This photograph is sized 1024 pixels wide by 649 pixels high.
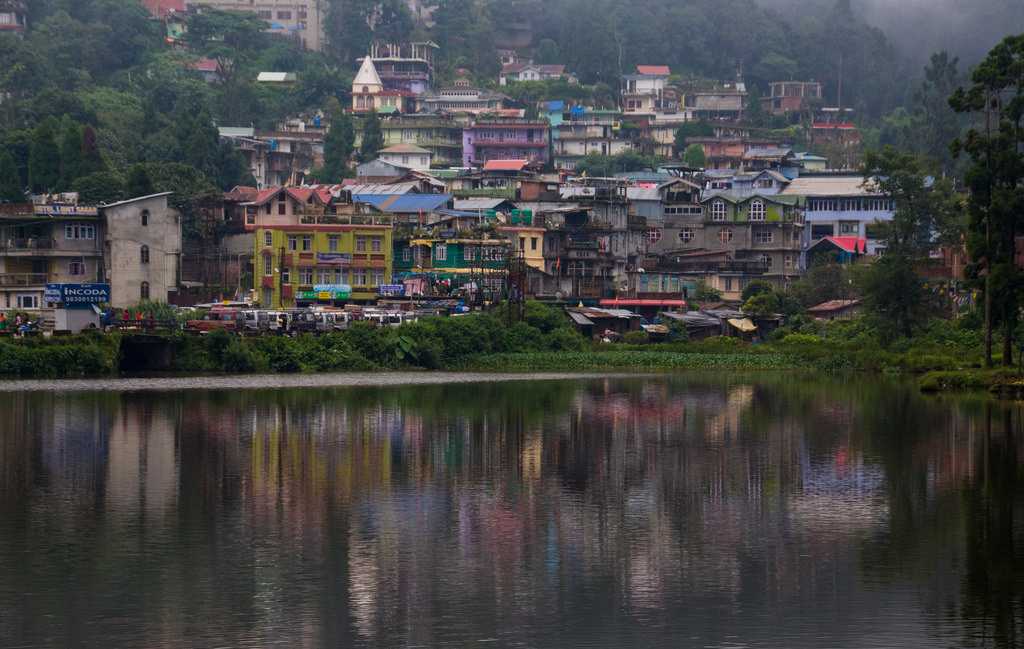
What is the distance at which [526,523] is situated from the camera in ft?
92.6

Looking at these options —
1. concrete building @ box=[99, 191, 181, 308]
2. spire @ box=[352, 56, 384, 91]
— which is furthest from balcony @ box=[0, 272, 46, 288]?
spire @ box=[352, 56, 384, 91]

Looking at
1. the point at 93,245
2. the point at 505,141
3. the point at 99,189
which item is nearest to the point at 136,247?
the point at 93,245

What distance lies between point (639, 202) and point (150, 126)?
→ 106 feet

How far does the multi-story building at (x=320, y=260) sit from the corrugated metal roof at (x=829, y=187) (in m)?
32.4

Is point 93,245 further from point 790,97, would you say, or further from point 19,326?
point 790,97

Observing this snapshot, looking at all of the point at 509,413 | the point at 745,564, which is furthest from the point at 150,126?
the point at 745,564

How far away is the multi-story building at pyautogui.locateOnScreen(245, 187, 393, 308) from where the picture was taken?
76812 mm

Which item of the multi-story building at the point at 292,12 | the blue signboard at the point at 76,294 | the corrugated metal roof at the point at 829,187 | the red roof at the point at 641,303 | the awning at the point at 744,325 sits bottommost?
the awning at the point at 744,325

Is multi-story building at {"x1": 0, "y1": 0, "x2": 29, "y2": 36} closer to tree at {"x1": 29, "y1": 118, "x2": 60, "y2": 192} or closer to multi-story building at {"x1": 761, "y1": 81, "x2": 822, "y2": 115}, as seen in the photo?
tree at {"x1": 29, "y1": 118, "x2": 60, "y2": 192}

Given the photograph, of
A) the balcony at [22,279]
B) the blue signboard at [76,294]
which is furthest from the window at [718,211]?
the blue signboard at [76,294]

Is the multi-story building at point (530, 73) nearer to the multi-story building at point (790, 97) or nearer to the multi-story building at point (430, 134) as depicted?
the multi-story building at point (790, 97)

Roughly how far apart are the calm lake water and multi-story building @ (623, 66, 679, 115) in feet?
345

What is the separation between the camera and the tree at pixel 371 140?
122 metres

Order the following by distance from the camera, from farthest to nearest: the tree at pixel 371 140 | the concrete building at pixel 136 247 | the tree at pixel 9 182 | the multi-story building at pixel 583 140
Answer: the multi-story building at pixel 583 140 → the tree at pixel 371 140 → the tree at pixel 9 182 → the concrete building at pixel 136 247
